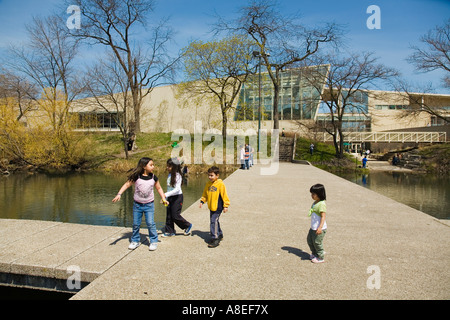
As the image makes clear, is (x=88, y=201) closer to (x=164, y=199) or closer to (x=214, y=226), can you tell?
(x=164, y=199)

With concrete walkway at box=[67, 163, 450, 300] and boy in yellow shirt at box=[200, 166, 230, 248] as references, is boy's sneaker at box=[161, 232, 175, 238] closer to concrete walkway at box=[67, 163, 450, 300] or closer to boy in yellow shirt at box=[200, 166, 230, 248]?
concrete walkway at box=[67, 163, 450, 300]

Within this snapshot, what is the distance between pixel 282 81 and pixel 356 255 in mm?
36759

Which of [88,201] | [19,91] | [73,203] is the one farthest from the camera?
[19,91]

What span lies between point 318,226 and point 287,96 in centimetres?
3698

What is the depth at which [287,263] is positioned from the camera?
4320mm

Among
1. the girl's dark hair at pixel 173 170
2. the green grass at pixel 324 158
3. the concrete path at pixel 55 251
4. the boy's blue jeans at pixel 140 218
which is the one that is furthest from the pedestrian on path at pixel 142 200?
the green grass at pixel 324 158

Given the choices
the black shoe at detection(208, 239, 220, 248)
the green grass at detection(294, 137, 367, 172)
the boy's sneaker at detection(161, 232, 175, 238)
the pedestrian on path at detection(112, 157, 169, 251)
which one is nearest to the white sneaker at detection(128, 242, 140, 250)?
the pedestrian on path at detection(112, 157, 169, 251)

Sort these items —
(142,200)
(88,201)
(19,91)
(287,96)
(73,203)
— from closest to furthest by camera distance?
(142,200), (73,203), (88,201), (19,91), (287,96)

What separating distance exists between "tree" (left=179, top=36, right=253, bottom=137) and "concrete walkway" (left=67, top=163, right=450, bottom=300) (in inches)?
948

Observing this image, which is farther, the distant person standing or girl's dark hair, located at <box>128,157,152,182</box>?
the distant person standing

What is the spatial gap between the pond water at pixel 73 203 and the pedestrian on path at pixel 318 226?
4699mm

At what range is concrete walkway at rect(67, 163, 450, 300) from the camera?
3.50 meters

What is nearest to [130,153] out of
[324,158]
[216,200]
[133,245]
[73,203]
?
[73,203]
